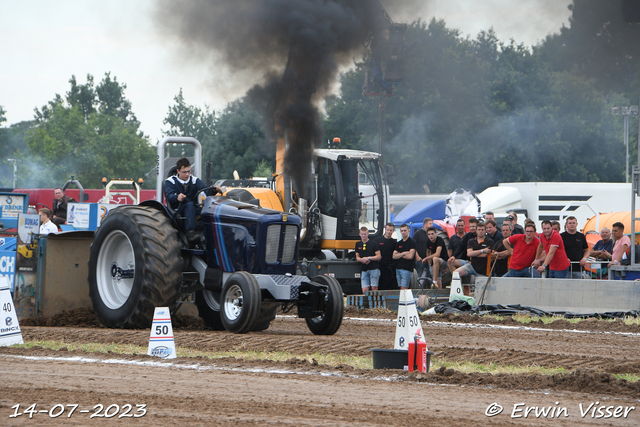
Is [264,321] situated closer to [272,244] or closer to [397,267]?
[272,244]

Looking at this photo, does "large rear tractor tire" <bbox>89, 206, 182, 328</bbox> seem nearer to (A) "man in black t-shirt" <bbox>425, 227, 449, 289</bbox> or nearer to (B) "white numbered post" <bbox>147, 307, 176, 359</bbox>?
(B) "white numbered post" <bbox>147, 307, 176, 359</bbox>

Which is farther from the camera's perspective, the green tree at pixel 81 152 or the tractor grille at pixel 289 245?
the green tree at pixel 81 152

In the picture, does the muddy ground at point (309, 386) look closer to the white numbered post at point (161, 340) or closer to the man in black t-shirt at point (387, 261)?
the white numbered post at point (161, 340)

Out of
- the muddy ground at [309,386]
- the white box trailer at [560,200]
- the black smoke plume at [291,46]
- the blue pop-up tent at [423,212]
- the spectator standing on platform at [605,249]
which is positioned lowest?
the muddy ground at [309,386]

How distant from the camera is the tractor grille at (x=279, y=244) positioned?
973cm

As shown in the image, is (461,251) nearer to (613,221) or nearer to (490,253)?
(490,253)

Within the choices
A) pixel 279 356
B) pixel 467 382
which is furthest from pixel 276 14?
pixel 467 382

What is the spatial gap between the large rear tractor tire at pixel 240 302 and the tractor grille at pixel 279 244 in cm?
59

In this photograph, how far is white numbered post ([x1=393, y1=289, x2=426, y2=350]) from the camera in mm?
6938

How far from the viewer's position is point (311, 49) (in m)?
16.5

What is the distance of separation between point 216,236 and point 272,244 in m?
0.75

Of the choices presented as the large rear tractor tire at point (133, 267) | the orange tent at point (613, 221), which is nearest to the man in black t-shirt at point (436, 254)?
the large rear tractor tire at point (133, 267)

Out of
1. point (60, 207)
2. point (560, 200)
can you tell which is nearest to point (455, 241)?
point (60, 207)

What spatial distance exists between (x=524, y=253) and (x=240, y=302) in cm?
629
